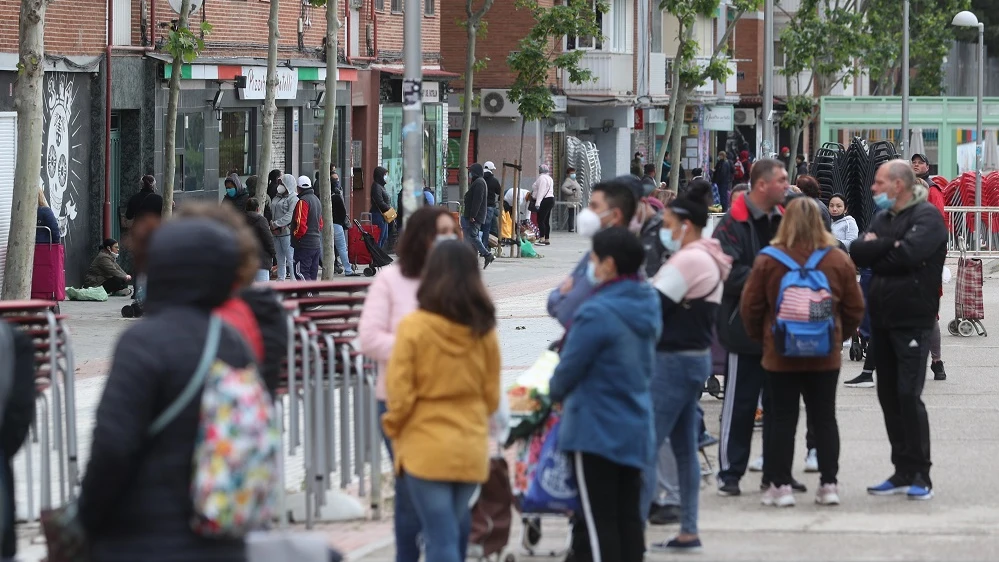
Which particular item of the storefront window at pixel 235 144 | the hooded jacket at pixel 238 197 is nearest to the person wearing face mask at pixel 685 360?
the hooded jacket at pixel 238 197

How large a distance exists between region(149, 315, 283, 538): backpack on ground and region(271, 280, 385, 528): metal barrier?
12.7ft

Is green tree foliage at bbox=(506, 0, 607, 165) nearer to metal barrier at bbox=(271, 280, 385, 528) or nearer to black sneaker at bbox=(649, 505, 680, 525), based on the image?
metal barrier at bbox=(271, 280, 385, 528)

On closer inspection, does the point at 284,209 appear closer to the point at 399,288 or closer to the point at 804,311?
the point at 804,311

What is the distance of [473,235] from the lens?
94.8 feet

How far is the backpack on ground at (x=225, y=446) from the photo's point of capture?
4016 millimetres

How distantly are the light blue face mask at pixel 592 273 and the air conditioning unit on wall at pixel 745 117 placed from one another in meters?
58.9

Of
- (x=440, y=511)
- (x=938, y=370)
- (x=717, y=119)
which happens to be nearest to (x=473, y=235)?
(x=938, y=370)

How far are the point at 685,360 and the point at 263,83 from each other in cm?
2205

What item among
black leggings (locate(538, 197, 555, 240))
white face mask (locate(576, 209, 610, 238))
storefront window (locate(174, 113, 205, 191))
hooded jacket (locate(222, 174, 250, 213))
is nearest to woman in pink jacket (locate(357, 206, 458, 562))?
white face mask (locate(576, 209, 610, 238))

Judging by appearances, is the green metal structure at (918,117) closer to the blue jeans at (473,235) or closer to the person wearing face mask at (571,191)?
the person wearing face mask at (571,191)

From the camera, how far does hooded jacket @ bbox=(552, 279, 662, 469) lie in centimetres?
665

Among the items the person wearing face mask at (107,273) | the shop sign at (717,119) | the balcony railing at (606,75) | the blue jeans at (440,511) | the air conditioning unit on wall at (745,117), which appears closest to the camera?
the blue jeans at (440,511)

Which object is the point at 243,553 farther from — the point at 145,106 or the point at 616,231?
the point at 145,106

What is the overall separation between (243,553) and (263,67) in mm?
25630
